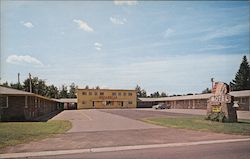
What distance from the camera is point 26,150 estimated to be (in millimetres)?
10516

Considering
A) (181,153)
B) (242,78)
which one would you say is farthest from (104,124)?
(242,78)

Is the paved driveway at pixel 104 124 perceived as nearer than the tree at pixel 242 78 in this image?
Yes

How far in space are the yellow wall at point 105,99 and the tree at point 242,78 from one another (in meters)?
31.6

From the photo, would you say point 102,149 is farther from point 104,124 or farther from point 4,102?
point 4,102

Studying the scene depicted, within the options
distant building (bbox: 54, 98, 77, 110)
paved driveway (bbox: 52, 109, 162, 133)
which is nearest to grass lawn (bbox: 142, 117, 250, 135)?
paved driveway (bbox: 52, 109, 162, 133)

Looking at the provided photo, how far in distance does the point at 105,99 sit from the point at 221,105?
57.7 m

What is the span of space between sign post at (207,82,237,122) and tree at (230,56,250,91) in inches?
2460

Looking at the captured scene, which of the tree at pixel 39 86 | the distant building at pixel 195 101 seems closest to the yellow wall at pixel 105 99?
the distant building at pixel 195 101

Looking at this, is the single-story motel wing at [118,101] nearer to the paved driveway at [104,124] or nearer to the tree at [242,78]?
the paved driveway at [104,124]

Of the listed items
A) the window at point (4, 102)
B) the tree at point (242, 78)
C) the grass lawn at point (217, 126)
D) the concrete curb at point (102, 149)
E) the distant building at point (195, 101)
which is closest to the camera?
the concrete curb at point (102, 149)

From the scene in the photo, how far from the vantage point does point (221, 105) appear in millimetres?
22891

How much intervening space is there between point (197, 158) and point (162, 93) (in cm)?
13739

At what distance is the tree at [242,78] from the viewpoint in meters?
81.3

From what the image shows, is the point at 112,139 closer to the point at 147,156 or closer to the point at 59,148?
the point at 59,148
